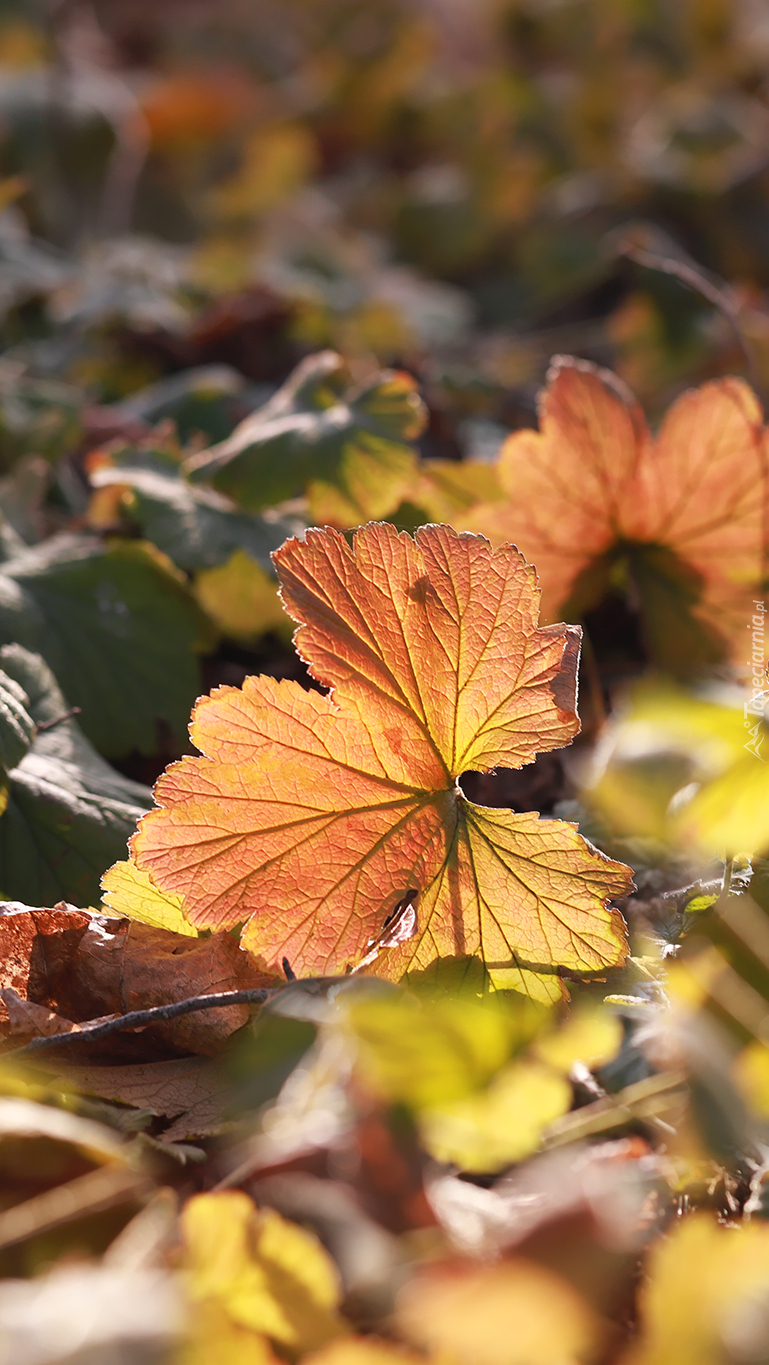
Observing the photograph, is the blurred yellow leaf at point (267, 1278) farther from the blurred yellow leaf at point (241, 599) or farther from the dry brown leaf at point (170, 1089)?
the blurred yellow leaf at point (241, 599)

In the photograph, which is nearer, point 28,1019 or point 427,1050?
point 427,1050

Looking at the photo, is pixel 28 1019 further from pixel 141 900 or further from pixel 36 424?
pixel 36 424

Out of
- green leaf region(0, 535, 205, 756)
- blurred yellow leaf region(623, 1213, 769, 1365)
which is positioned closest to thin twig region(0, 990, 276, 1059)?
blurred yellow leaf region(623, 1213, 769, 1365)

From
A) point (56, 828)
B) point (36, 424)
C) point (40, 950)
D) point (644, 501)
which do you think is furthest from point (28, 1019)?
point (36, 424)

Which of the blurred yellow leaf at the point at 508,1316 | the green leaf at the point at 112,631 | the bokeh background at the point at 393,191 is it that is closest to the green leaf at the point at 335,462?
the green leaf at the point at 112,631

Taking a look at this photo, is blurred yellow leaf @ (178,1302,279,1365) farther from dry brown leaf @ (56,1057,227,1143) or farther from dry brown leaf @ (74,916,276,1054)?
dry brown leaf @ (74,916,276,1054)

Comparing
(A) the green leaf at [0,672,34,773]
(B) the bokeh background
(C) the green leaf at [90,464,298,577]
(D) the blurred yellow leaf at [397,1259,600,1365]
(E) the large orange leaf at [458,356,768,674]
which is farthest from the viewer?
(B) the bokeh background
